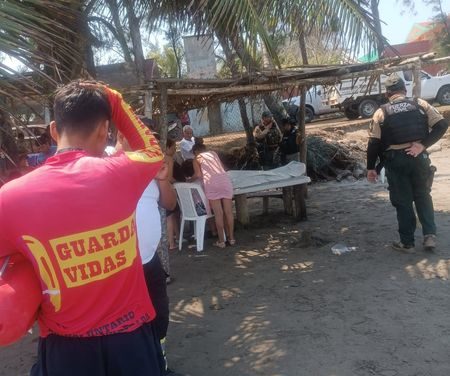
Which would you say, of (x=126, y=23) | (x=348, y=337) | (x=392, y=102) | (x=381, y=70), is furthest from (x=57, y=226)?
(x=126, y=23)

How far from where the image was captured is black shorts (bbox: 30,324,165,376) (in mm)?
1697

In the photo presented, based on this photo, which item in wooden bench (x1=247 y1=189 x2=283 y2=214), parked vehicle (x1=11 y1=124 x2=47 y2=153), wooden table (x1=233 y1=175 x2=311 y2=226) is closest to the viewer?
parked vehicle (x1=11 y1=124 x2=47 y2=153)

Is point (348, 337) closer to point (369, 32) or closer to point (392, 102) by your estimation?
point (392, 102)

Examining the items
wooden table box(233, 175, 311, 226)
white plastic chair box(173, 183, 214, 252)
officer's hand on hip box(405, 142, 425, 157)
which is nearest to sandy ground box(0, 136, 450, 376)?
white plastic chair box(173, 183, 214, 252)

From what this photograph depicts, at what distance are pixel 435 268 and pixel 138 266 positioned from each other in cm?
410

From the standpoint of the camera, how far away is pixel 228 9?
594 cm

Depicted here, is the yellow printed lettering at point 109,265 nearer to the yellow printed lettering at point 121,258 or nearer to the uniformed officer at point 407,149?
the yellow printed lettering at point 121,258

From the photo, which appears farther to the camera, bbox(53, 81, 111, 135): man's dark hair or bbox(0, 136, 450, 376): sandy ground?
bbox(0, 136, 450, 376): sandy ground

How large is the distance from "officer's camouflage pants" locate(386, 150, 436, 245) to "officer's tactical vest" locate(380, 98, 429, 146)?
17 cm

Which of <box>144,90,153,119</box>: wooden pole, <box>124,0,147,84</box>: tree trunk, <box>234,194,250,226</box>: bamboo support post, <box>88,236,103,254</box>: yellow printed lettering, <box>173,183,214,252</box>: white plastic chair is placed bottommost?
<box>234,194,250,226</box>: bamboo support post

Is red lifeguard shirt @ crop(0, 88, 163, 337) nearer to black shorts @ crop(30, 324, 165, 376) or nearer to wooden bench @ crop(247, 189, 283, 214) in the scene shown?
black shorts @ crop(30, 324, 165, 376)

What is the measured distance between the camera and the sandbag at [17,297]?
152 cm

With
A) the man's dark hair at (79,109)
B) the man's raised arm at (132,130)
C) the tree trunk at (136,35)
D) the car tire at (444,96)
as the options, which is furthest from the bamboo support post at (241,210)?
the car tire at (444,96)

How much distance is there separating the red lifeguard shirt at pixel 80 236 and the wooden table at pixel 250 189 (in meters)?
5.74
